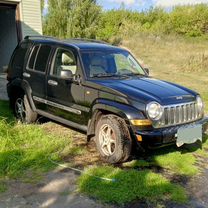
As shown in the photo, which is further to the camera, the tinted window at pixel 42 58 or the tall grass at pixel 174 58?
the tall grass at pixel 174 58

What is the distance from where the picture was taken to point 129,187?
4.68 m

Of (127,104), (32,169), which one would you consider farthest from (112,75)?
(32,169)

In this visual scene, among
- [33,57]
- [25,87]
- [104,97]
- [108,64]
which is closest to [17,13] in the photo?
[33,57]

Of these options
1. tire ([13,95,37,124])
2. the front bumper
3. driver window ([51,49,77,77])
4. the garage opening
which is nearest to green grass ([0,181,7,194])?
the front bumper

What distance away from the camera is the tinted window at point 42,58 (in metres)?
6.90

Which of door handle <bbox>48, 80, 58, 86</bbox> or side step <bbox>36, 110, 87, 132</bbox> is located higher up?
door handle <bbox>48, 80, 58, 86</bbox>

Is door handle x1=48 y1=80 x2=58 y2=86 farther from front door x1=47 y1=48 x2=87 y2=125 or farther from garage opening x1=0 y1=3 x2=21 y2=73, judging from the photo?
garage opening x1=0 y1=3 x2=21 y2=73

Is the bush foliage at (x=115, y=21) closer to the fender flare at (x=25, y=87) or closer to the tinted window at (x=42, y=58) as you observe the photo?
the fender flare at (x=25, y=87)

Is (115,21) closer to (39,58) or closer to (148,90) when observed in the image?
(39,58)

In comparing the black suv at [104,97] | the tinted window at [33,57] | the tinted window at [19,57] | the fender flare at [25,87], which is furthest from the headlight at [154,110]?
the tinted window at [19,57]

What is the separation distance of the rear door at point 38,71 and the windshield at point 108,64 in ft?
3.19

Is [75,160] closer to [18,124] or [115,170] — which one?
[115,170]

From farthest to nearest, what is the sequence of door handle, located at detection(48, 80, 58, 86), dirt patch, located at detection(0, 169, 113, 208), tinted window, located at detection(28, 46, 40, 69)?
tinted window, located at detection(28, 46, 40, 69), door handle, located at detection(48, 80, 58, 86), dirt patch, located at detection(0, 169, 113, 208)

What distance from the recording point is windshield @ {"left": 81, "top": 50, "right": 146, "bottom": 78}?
20.5 ft
